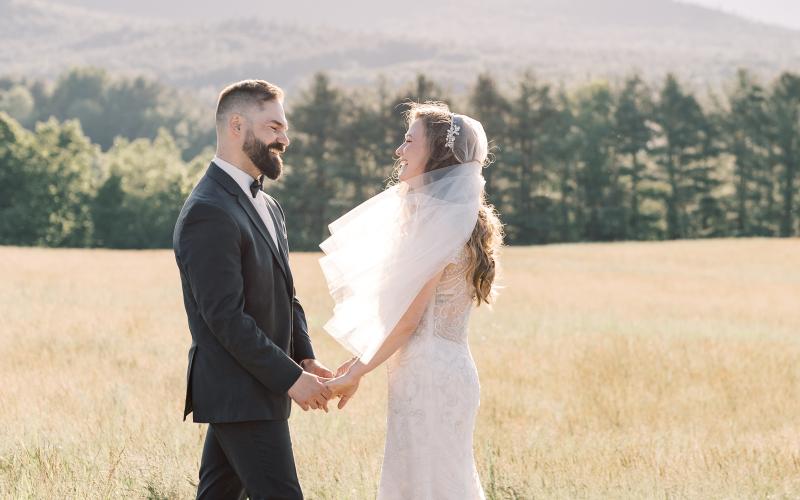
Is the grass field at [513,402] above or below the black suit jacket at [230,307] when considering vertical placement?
below

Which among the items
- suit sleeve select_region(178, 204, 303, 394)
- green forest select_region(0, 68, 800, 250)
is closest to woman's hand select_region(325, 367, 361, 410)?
suit sleeve select_region(178, 204, 303, 394)

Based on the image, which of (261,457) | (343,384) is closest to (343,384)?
(343,384)

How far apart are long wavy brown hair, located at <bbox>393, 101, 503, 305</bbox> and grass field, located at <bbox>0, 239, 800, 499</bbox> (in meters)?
2.14

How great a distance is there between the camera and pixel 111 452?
7.10 metres

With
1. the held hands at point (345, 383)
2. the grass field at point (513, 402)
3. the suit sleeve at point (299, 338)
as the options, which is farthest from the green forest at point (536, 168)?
the held hands at point (345, 383)

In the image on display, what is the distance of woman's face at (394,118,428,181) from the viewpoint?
5250mm

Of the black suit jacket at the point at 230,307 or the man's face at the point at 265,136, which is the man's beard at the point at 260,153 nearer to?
the man's face at the point at 265,136

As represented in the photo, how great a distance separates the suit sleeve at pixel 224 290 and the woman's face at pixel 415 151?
115cm

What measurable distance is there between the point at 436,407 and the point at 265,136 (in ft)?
5.49

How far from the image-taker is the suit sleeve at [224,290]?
447 cm

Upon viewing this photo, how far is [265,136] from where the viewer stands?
4848 mm

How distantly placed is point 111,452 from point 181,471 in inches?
24.9

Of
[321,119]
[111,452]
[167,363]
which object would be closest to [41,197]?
[321,119]

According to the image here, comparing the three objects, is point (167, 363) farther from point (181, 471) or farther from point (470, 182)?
point (470, 182)
